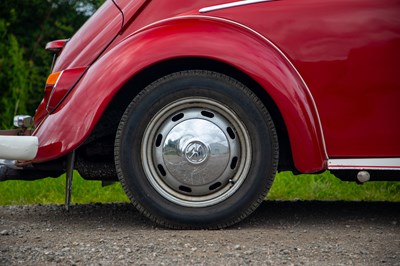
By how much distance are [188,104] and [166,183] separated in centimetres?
45

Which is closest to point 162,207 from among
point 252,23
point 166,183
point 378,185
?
point 166,183

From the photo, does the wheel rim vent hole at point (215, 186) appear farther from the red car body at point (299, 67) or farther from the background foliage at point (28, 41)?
the background foliage at point (28, 41)

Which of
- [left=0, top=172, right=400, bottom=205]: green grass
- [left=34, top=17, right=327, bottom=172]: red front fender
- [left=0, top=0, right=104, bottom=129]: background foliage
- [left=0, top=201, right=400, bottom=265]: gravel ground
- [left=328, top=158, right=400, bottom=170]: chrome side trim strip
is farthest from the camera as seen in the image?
[left=0, top=0, right=104, bottom=129]: background foliage

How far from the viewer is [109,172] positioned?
15.8 ft

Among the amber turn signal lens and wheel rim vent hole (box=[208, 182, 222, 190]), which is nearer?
wheel rim vent hole (box=[208, 182, 222, 190])

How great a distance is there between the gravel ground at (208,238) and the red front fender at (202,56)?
0.44 meters

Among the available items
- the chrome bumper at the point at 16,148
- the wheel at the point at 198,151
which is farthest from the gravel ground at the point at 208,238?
the chrome bumper at the point at 16,148

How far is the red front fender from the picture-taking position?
446cm

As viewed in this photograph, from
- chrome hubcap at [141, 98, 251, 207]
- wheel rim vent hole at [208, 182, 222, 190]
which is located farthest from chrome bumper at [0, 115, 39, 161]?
wheel rim vent hole at [208, 182, 222, 190]

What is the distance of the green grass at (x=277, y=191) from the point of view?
6.21 meters

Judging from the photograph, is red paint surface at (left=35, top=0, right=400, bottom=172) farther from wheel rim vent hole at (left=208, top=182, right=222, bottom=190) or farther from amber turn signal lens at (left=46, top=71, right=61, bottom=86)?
wheel rim vent hole at (left=208, top=182, right=222, bottom=190)

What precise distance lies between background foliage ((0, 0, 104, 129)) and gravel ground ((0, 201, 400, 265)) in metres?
4.55

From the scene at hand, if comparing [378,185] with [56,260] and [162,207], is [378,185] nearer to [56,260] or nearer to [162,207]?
[162,207]

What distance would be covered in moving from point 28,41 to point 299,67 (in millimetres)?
7102
